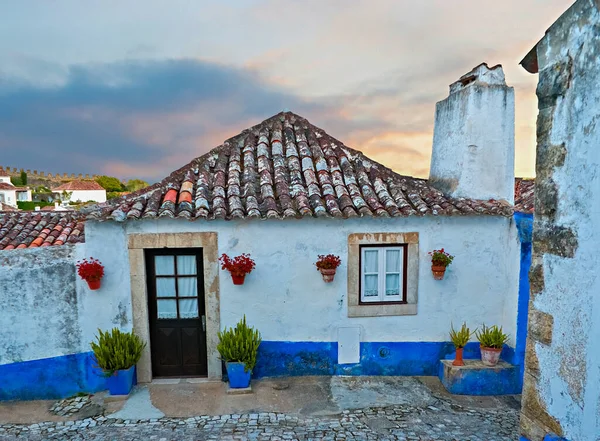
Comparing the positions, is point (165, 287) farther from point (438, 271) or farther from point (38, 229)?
point (438, 271)

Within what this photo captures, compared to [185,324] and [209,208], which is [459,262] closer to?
[209,208]

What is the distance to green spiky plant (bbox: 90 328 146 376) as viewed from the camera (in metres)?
5.72

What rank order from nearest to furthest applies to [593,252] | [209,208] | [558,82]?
[593,252] → [558,82] → [209,208]

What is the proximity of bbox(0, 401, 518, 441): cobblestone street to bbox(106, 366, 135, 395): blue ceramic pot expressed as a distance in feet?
1.64

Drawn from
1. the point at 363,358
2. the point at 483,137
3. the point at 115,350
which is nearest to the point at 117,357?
the point at 115,350

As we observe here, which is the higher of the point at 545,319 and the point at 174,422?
the point at 545,319

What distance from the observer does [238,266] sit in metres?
5.83

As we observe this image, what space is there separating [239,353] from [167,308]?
4.84 ft

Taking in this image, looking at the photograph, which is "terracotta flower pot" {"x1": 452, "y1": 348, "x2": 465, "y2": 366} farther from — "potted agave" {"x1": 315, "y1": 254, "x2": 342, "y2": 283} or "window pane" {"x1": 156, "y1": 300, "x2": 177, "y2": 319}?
"window pane" {"x1": 156, "y1": 300, "x2": 177, "y2": 319}

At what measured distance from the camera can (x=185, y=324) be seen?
638 centimetres

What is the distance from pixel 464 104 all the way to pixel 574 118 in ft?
13.4

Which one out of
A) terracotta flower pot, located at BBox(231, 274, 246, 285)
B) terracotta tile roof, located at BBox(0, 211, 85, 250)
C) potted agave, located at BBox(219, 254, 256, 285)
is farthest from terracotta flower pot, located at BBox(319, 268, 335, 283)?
terracotta tile roof, located at BBox(0, 211, 85, 250)

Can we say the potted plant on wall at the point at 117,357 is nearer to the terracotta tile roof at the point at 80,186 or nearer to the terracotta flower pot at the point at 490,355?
the terracotta flower pot at the point at 490,355

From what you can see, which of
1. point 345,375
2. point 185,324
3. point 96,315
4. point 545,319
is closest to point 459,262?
point 345,375
